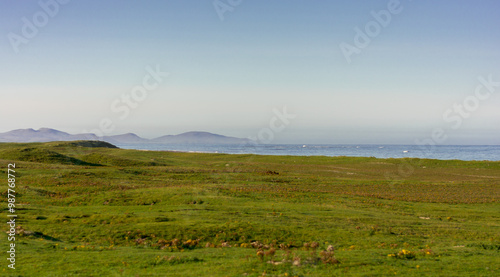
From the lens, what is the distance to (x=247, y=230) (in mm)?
24125

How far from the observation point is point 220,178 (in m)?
58.5

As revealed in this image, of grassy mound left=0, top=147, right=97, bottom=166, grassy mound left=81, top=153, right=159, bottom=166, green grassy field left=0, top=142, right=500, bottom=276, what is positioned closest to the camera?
green grassy field left=0, top=142, right=500, bottom=276

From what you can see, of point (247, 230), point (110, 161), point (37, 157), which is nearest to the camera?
point (247, 230)

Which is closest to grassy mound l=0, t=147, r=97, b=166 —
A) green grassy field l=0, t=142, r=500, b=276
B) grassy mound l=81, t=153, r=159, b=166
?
grassy mound l=81, t=153, r=159, b=166

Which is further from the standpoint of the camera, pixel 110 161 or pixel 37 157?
pixel 110 161

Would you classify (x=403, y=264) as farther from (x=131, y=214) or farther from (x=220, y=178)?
(x=220, y=178)

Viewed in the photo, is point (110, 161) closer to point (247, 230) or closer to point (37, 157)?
point (37, 157)

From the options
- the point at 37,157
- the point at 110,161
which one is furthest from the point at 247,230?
the point at 110,161

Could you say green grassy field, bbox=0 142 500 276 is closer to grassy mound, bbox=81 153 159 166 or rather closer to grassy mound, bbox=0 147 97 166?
grassy mound, bbox=0 147 97 166

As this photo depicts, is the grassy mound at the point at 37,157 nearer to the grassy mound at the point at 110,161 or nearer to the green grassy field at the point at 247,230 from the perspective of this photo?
the grassy mound at the point at 110,161

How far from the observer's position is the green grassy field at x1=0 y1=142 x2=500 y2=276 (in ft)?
54.4

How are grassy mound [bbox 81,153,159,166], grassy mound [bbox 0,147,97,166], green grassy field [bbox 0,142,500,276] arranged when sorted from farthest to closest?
grassy mound [bbox 81,153,159,166], grassy mound [bbox 0,147,97,166], green grassy field [bbox 0,142,500,276]

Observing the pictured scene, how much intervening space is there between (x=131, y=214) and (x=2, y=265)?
42.5 feet

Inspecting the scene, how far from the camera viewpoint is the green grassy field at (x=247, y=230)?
1659cm
